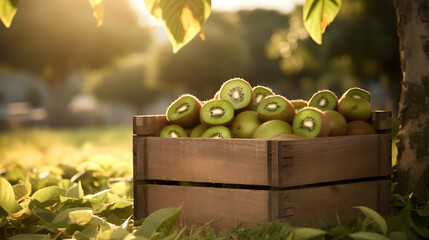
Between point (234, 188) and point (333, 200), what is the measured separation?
0.54 meters

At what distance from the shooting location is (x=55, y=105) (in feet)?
101

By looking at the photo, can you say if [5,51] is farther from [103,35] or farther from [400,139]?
[400,139]

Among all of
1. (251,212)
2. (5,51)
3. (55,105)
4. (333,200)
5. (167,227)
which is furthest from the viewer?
(55,105)

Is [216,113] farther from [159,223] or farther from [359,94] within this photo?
[359,94]

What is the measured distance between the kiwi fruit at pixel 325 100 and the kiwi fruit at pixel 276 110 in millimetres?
384

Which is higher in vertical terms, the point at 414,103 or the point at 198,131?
the point at 414,103

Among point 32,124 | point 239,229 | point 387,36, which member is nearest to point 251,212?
point 239,229

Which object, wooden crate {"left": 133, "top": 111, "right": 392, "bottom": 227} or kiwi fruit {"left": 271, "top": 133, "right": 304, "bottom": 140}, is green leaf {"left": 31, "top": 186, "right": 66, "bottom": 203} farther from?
kiwi fruit {"left": 271, "top": 133, "right": 304, "bottom": 140}

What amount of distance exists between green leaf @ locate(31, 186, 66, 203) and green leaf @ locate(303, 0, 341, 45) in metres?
1.71

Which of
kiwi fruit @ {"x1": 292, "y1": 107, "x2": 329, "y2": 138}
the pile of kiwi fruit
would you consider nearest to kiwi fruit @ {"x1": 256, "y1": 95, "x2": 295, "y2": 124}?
the pile of kiwi fruit

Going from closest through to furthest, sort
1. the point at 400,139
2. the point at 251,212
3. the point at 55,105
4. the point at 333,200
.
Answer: the point at 251,212 → the point at 333,200 → the point at 400,139 → the point at 55,105

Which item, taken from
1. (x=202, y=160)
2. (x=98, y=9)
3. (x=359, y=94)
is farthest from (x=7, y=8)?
(x=359, y=94)

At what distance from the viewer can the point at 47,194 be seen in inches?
126

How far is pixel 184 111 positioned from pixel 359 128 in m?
1.05
